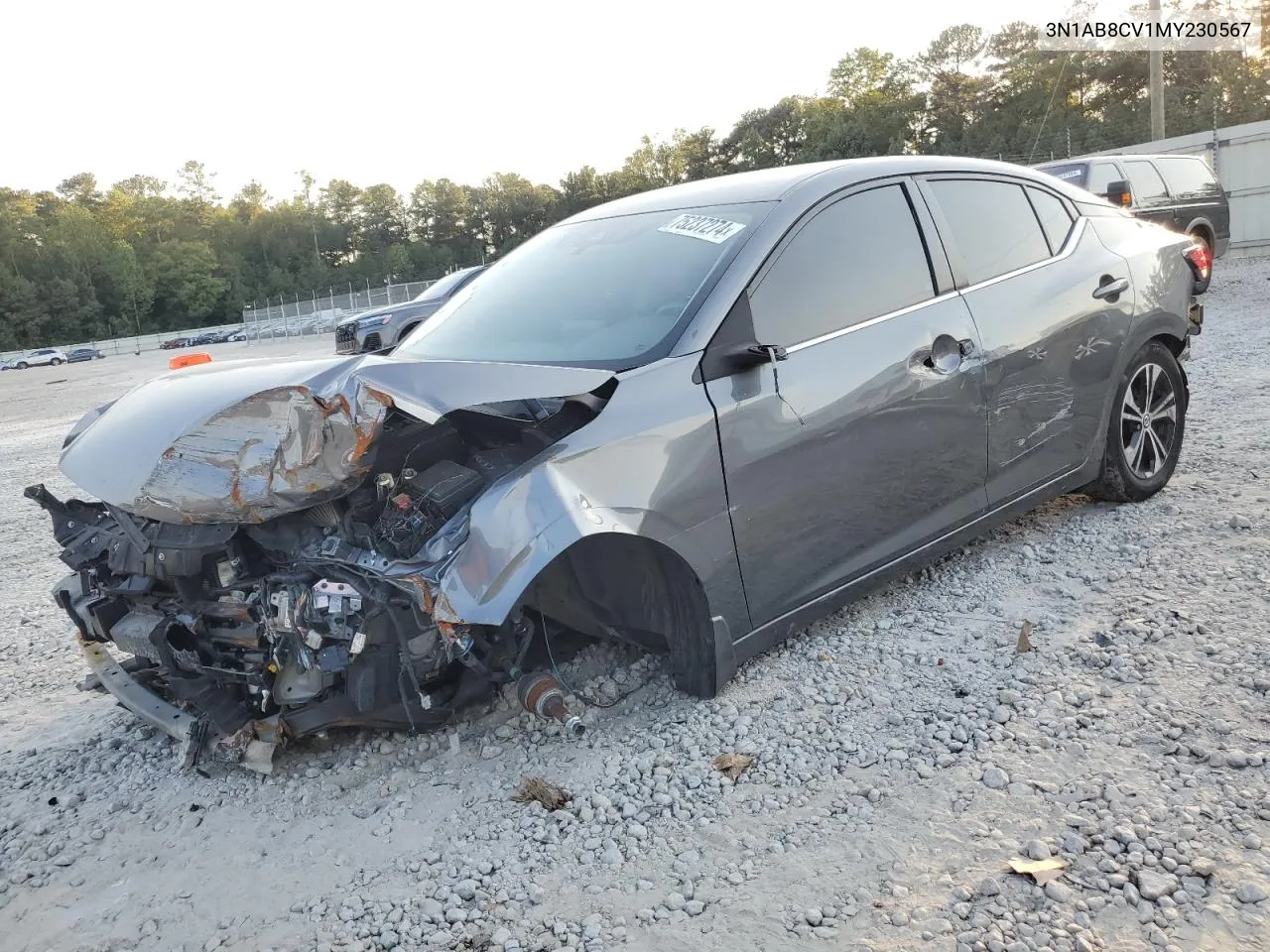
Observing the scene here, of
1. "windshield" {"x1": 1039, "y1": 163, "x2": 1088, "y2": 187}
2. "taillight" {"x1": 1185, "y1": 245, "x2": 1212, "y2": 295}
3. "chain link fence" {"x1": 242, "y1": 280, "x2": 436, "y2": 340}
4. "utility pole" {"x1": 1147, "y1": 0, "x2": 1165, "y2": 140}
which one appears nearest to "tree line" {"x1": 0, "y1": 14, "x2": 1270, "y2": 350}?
"chain link fence" {"x1": 242, "y1": 280, "x2": 436, "y2": 340}

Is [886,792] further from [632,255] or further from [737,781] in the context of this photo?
[632,255]

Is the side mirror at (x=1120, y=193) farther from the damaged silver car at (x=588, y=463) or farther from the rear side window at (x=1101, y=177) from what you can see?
the damaged silver car at (x=588, y=463)

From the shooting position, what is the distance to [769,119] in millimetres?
83062

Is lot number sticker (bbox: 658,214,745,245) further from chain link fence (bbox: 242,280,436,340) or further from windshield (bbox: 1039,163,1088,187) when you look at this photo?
chain link fence (bbox: 242,280,436,340)

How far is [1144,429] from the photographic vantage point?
474 centimetres

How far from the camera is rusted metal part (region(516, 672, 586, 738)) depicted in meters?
3.18

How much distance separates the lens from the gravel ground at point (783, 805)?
2.28 meters

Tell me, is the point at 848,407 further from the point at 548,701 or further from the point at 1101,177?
the point at 1101,177

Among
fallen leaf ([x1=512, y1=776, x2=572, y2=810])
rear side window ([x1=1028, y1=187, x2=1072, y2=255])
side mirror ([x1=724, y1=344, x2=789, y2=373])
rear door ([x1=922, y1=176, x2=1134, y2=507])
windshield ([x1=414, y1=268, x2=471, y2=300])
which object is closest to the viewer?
fallen leaf ([x1=512, y1=776, x2=572, y2=810])

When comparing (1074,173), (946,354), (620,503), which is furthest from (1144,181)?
(620,503)

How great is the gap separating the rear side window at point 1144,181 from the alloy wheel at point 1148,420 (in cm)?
901

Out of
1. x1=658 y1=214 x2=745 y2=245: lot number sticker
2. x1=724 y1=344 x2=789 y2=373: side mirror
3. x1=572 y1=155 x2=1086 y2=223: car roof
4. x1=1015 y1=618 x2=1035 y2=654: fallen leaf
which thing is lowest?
x1=1015 y1=618 x2=1035 y2=654: fallen leaf

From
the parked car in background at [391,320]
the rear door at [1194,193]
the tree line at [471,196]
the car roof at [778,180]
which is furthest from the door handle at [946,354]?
the tree line at [471,196]

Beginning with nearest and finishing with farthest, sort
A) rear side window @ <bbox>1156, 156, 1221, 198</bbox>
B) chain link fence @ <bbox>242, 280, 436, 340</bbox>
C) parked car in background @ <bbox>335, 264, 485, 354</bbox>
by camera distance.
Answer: rear side window @ <bbox>1156, 156, 1221, 198</bbox>, parked car in background @ <bbox>335, 264, 485, 354</bbox>, chain link fence @ <bbox>242, 280, 436, 340</bbox>
